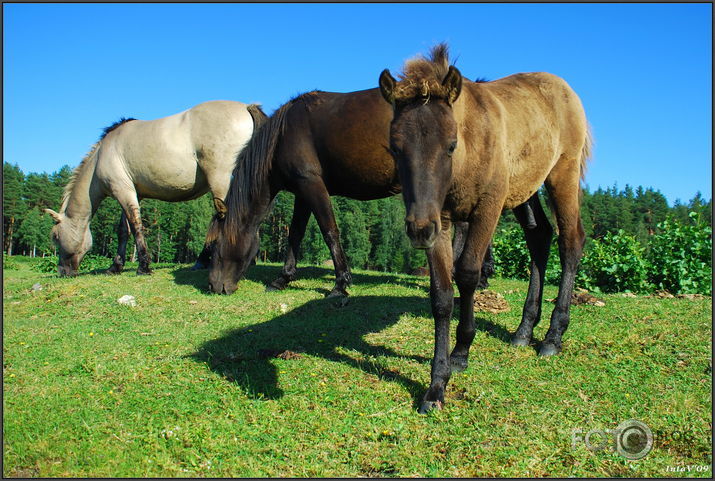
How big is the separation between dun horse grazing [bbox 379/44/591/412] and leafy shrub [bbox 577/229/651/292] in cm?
490

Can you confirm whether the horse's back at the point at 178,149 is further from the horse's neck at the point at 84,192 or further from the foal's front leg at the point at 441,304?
the foal's front leg at the point at 441,304

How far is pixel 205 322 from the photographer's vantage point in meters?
6.47

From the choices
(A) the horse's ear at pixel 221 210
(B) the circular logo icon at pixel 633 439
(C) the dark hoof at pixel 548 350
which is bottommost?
(B) the circular logo icon at pixel 633 439

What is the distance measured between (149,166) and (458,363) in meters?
7.59

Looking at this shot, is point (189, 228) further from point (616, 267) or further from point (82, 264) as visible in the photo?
point (616, 267)

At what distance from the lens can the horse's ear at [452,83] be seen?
349cm

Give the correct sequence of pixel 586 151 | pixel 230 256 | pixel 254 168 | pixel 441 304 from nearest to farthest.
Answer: pixel 441 304, pixel 586 151, pixel 254 168, pixel 230 256

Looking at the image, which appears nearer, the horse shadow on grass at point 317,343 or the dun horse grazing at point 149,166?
the horse shadow on grass at point 317,343

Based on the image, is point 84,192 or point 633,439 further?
point 84,192

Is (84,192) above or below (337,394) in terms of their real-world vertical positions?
above

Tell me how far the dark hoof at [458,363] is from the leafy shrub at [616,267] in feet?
22.5

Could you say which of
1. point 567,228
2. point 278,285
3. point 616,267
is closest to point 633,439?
point 567,228

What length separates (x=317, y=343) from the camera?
17.8 feet

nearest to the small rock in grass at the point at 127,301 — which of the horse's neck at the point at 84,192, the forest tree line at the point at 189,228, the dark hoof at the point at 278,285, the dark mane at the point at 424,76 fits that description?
the dark hoof at the point at 278,285
